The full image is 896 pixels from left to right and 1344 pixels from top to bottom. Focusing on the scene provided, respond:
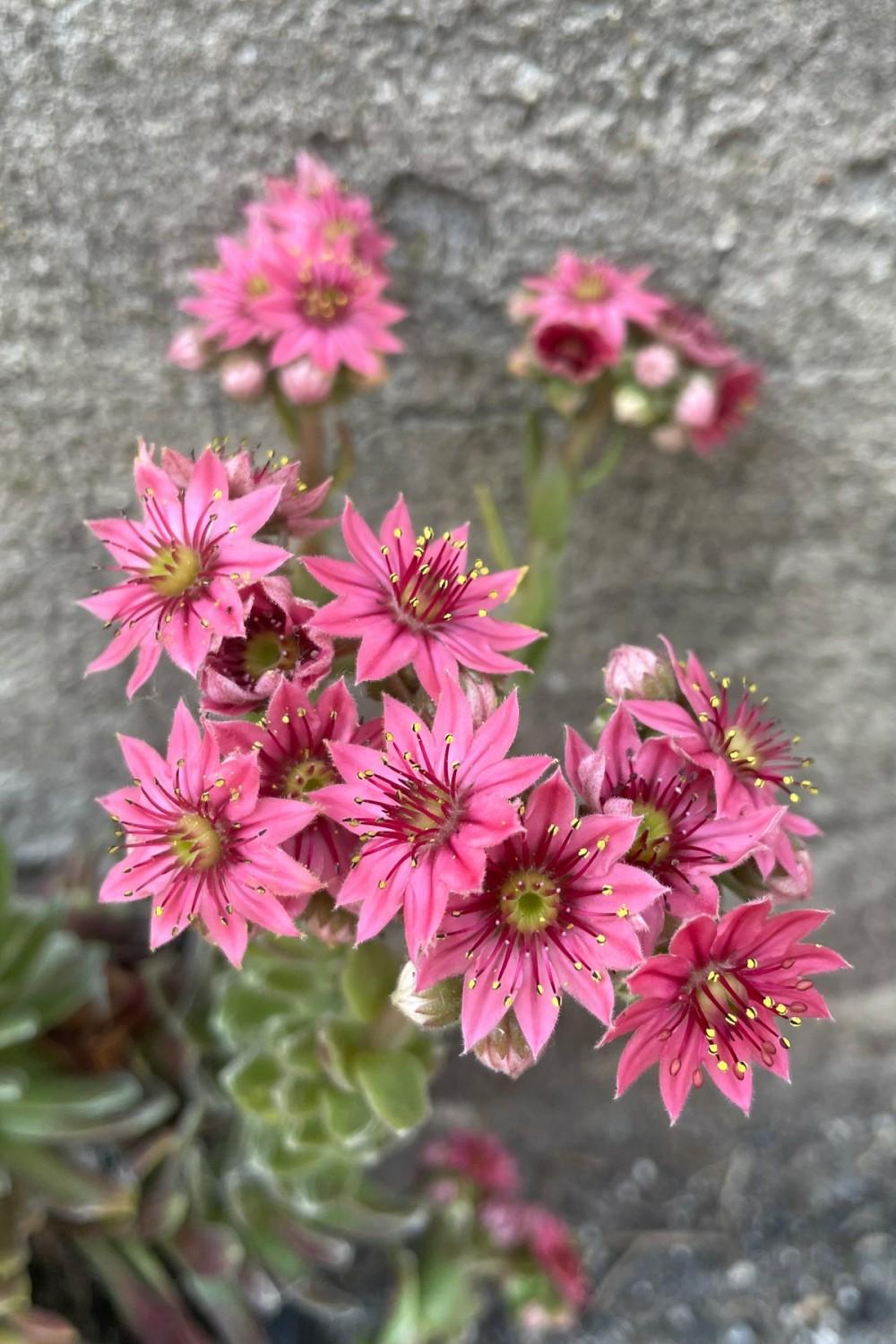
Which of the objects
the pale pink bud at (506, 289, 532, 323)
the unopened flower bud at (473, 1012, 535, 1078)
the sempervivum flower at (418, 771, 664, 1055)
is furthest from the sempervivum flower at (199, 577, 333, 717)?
the pale pink bud at (506, 289, 532, 323)

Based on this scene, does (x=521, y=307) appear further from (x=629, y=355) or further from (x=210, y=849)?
(x=210, y=849)

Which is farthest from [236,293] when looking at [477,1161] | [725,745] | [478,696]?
[477,1161]

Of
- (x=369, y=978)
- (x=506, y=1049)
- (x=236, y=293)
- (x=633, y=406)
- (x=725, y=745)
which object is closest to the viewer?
(x=506, y=1049)

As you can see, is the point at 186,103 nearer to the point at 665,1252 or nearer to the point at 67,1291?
the point at 67,1291

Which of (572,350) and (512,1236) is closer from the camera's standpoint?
(572,350)

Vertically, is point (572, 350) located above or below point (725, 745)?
above

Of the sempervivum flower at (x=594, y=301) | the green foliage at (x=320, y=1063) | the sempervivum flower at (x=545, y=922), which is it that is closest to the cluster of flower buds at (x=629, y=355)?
the sempervivum flower at (x=594, y=301)
